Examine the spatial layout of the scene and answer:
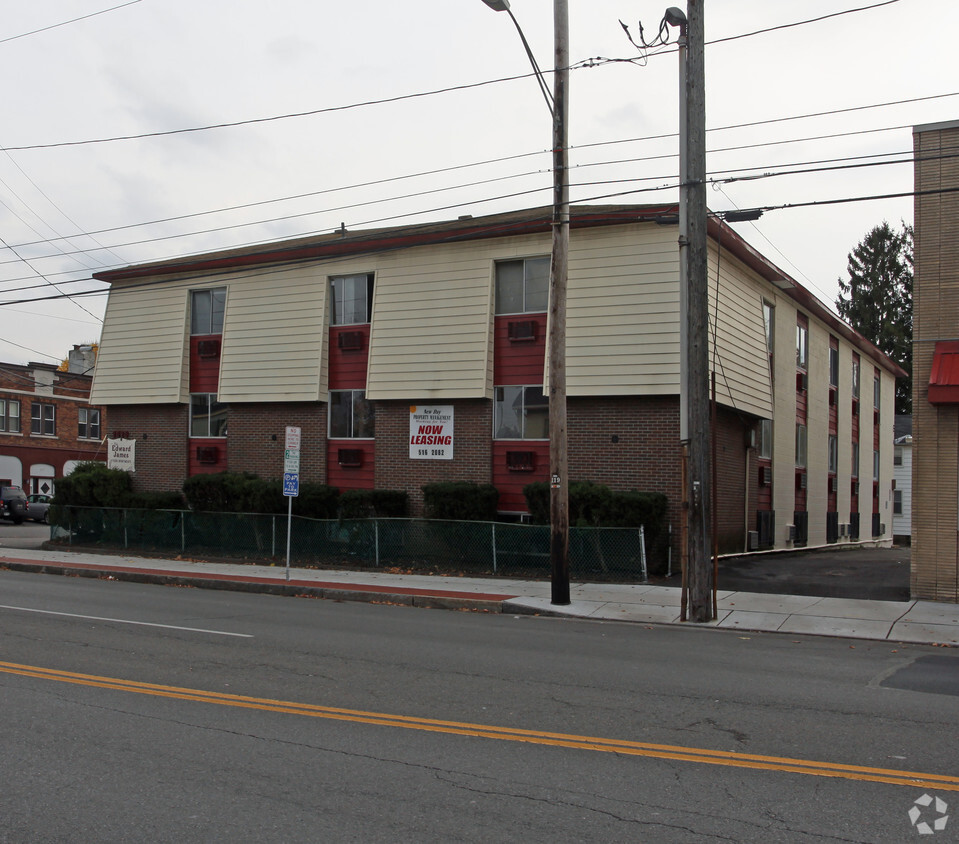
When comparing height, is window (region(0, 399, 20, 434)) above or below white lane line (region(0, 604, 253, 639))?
above

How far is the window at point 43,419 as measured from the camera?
174 feet

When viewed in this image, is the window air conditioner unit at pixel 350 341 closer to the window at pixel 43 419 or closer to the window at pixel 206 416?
the window at pixel 206 416

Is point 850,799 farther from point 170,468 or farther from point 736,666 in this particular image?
point 170,468

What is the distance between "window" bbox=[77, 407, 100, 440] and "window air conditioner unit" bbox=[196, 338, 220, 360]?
34.3m

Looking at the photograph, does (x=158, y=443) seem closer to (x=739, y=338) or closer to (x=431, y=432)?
(x=431, y=432)

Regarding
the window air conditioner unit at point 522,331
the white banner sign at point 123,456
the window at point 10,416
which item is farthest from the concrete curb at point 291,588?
the window at point 10,416

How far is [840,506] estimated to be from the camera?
32281 millimetres

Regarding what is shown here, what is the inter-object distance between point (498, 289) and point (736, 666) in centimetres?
1328

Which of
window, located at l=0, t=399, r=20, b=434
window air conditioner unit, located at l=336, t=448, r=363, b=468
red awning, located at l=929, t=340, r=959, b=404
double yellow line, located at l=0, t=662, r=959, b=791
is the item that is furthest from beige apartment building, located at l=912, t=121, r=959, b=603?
window, located at l=0, t=399, r=20, b=434

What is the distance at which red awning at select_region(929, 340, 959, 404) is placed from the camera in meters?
14.6

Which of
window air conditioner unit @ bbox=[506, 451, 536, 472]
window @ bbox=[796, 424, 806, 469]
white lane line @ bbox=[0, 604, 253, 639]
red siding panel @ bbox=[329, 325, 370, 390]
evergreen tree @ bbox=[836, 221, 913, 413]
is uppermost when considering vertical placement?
evergreen tree @ bbox=[836, 221, 913, 413]

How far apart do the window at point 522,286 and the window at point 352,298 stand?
11.6 feet

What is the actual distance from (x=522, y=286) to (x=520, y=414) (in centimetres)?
293

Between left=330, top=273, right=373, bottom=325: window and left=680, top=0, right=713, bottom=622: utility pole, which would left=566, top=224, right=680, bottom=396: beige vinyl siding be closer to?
left=680, top=0, right=713, bottom=622: utility pole
